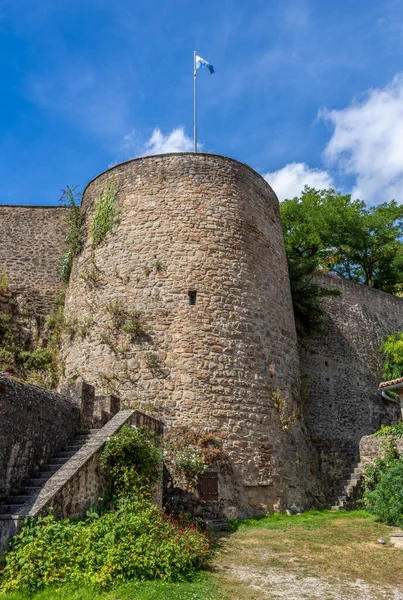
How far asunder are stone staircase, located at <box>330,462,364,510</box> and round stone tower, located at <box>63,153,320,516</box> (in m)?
1.51

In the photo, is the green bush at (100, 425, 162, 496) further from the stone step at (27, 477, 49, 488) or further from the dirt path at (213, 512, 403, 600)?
the dirt path at (213, 512, 403, 600)

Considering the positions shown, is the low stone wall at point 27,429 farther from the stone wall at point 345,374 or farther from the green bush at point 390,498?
the stone wall at point 345,374

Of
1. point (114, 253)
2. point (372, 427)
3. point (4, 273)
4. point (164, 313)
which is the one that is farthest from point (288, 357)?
point (4, 273)

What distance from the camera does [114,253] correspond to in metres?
13.2

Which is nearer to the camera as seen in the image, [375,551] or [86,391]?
[375,551]

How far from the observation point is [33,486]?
6.88 meters

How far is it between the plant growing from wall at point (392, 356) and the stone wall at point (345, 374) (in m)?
0.30

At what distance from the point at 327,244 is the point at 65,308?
16.0 meters

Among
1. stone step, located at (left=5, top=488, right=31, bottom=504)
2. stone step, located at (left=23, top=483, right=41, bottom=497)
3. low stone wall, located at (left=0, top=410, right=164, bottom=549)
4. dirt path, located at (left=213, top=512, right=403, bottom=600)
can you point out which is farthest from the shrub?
stone step, located at (left=5, top=488, right=31, bottom=504)

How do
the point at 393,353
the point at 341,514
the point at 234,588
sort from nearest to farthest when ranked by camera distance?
the point at 234,588 < the point at 341,514 < the point at 393,353

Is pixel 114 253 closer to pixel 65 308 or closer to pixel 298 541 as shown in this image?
pixel 65 308

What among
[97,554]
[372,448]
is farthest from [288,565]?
[372,448]

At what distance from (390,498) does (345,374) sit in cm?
938

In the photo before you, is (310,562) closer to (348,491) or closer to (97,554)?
(97,554)
